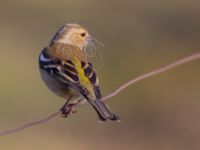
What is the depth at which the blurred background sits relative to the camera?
467 inches

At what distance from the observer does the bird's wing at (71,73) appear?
702 centimetres

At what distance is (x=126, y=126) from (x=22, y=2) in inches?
233

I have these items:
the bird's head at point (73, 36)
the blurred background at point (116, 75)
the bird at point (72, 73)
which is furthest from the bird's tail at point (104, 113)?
the blurred background at point (116, 75)

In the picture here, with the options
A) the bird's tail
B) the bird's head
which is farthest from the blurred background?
the bird's tail

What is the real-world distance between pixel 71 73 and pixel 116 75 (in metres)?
6.51

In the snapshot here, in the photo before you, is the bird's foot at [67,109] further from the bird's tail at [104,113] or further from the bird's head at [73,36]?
the bird's head at [73,36]

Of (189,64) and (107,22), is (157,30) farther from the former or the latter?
(189,64)

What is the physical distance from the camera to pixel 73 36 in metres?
7.74

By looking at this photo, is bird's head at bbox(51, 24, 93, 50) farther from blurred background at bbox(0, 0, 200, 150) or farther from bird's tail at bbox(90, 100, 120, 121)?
blurred background at bbox(0, 0, 200, 150)

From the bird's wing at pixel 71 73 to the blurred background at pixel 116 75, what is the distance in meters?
4.02

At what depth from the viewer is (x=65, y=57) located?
24.2 feet

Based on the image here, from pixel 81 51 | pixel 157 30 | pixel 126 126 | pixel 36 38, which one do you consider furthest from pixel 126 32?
pixel 81 51

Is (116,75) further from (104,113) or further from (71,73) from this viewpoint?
(104,113)

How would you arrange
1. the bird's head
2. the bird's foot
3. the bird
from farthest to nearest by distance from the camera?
the bird's head
the bird's foot
the bird
